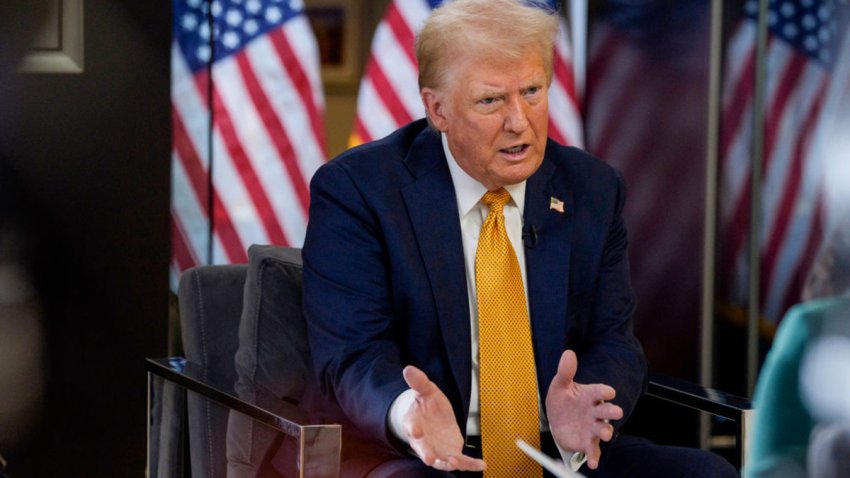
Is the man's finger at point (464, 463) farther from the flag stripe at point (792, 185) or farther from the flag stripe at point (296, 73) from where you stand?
the flag stripe at point (792, 185)

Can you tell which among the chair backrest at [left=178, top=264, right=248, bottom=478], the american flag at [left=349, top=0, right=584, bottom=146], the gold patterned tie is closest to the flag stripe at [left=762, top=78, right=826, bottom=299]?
the american flag at [left=349, top=0, right=584, bottom=146]

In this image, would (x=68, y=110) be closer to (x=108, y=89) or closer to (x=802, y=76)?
(x=108, y=89)

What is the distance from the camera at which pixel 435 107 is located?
224 centimetres

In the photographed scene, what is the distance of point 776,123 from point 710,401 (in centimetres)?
187

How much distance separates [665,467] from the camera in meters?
2.13

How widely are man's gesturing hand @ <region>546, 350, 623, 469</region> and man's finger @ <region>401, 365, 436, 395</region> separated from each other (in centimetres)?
26

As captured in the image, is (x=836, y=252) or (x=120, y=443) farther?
(x=836, y=252)

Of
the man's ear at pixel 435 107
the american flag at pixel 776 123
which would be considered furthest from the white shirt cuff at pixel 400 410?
the american flag at pixel 776 123

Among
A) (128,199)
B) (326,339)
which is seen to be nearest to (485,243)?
(326,339)

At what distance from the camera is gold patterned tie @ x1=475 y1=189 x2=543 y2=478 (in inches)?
84.7

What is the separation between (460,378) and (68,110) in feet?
5.33

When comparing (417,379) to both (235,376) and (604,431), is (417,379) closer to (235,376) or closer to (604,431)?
(604,431)

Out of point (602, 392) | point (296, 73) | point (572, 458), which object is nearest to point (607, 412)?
point (602, 392)

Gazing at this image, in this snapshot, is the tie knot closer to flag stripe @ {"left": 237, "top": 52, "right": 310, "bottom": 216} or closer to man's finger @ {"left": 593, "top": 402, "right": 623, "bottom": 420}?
man's finger @ {"left": 593, "top": 402, "right": 623, "bottom": 420}
